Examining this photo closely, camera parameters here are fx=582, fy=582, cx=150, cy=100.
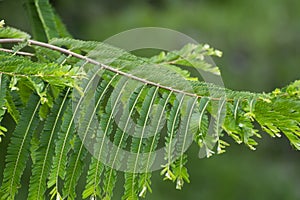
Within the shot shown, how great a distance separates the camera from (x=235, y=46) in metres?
3.51

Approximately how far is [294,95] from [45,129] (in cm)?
32

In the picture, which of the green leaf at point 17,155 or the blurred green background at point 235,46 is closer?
the green leaf at point 17,155

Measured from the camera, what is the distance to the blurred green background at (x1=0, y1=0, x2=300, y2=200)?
3.27 m

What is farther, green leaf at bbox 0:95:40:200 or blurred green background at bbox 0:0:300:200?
blurred green background at bbox 0:0:300:200

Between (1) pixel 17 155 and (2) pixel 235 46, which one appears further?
(2) pixel 235 46

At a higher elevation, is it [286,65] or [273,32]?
[273,32]

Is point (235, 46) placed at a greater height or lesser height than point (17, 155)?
lesser

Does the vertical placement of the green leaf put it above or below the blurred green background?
above

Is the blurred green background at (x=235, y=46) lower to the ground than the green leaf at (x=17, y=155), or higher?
lower

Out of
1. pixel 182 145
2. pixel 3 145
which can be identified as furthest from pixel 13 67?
pixel 3 145

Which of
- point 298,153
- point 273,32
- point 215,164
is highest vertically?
point 273,32

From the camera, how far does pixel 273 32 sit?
3561mm

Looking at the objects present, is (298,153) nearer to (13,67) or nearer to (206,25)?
(206,25)

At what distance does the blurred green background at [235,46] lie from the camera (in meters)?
3.27
